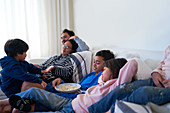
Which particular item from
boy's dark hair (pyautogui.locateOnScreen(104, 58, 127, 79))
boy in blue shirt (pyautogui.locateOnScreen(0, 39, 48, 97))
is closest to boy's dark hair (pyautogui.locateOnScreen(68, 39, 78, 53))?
boy in blue shirt (pyautogui.locateOnScreen(0, 39, 48, 97))

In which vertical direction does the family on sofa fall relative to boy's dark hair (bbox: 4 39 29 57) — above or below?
Answer: below

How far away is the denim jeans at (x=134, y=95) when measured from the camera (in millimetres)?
966

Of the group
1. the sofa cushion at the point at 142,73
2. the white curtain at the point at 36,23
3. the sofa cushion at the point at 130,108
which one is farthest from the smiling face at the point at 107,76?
the white curtain at the point at 36,23

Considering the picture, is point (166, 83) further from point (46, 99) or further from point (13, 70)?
point (13, 70)

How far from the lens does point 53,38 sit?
3.55 metres

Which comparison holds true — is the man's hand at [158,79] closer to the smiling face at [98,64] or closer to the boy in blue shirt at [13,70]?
the smiling face at [98,64]

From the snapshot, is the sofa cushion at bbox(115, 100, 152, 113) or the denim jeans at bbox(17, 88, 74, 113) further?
the denim jeans at bbox(17, 88, 74, 113)

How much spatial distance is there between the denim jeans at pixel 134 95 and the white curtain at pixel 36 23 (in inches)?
98.8

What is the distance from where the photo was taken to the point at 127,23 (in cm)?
222

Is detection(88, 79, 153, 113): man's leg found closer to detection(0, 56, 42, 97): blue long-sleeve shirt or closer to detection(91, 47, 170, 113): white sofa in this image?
detection(91, 47, 170, 113): white sofa

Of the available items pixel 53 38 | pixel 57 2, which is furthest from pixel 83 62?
pixel 57 2

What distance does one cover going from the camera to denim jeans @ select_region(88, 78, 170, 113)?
3.17 feet

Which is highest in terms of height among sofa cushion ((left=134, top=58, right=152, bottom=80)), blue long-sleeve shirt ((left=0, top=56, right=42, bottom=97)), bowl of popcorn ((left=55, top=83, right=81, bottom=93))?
sofa cushion ((left=134, top=58, right=152, bottom=80))

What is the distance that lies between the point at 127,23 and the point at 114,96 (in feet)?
4.58
